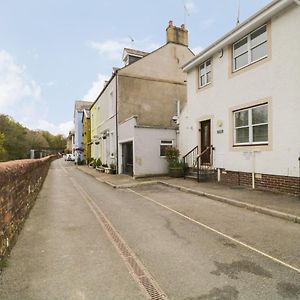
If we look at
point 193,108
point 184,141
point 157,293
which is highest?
point 193,108

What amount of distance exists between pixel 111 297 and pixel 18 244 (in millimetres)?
2791

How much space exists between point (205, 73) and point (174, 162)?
17.0 ft

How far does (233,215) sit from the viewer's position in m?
7.21

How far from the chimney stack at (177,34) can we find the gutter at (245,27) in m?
8.36

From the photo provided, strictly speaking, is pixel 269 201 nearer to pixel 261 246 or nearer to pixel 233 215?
pixel 233 215

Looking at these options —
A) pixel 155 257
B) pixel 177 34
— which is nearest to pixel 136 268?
pixel 155 257

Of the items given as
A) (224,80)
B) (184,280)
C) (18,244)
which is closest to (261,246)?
(184,280)

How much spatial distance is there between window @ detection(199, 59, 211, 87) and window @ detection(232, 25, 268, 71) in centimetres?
203

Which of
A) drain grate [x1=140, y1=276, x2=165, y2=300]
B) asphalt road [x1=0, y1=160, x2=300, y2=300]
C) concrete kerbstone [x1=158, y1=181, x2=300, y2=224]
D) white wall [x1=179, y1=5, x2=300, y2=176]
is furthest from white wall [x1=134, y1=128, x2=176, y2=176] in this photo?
drain grate [x1=140, y1=276, x2=165, y2=300]

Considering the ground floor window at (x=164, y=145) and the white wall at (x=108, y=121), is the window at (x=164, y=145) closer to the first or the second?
the ground floor window at (x=164, y=145)

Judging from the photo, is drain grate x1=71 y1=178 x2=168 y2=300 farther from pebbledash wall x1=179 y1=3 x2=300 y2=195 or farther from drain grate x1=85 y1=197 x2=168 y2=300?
pebbledash wall x1=179 y1=3 x2=300 y2=195

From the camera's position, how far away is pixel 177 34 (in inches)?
885

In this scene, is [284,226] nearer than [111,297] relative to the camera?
No

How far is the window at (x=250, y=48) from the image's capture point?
10883 millimetres
